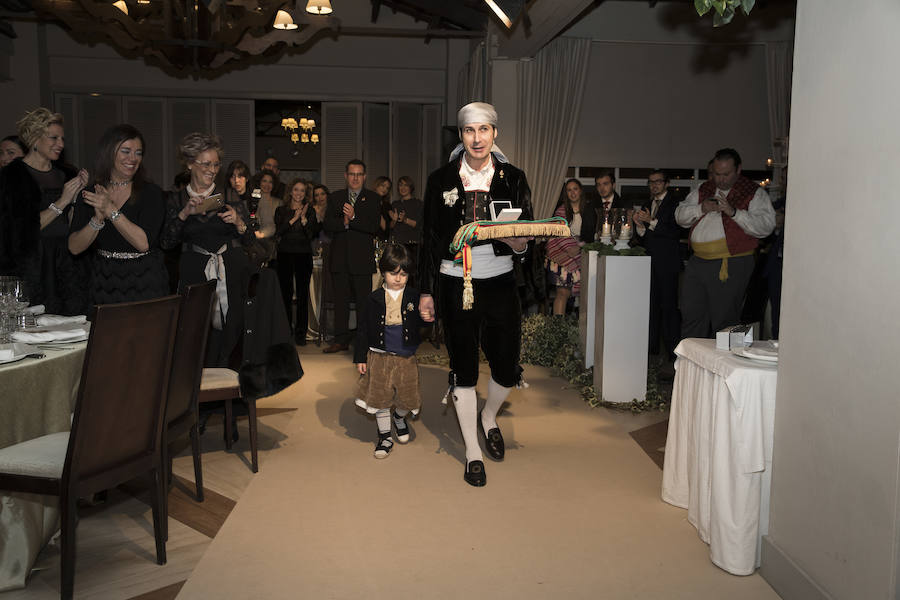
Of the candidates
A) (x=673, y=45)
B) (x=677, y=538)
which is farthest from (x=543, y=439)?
(x=673, y=45)

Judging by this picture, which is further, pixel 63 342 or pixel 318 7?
pixel 318 7

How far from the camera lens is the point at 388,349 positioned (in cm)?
429

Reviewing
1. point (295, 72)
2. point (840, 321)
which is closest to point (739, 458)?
point (840, 321)

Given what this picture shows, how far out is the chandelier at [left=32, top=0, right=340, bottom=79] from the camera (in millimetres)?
6012

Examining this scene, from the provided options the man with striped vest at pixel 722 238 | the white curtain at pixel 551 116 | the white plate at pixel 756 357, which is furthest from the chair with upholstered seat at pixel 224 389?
the white curtain at pixel 551 116

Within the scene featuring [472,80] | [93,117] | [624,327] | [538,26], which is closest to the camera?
[624,327]

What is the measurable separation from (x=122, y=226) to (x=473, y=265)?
1.63m

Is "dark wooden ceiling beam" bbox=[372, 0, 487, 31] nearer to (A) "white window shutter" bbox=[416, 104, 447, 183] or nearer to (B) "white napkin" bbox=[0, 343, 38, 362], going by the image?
(A) "white window shutter" bbox=[416, 104, 447, 183]

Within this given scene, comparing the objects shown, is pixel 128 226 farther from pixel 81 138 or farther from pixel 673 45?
pixel 81 138

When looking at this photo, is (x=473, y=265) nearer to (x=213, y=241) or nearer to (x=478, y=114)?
(x=478, y=114)

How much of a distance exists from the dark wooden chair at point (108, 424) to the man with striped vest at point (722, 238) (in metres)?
3.96

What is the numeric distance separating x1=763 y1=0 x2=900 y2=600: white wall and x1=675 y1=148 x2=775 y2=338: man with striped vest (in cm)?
285

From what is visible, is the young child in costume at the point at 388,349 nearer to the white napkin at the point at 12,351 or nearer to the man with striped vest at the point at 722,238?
the white napkin at the point at 12,351

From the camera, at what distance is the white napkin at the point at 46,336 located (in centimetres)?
293
